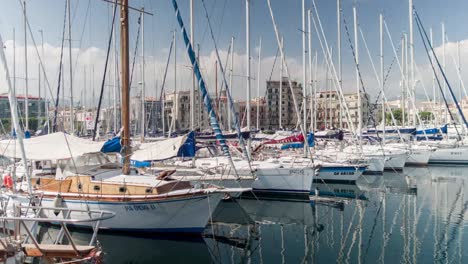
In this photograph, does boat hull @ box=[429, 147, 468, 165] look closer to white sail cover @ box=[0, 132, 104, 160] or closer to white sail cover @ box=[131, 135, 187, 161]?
white sail cover @ box=[131, 135, 187, 161]

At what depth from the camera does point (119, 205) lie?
16.4 m

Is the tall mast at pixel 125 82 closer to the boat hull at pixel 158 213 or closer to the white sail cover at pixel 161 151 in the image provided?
the white sail cover at pixel 161 151

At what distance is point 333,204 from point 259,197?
4.90 meters

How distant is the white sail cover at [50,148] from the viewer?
57.0 ft

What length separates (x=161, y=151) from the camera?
18797 mm

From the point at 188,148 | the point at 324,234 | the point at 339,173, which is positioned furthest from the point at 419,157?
the point at 188,148

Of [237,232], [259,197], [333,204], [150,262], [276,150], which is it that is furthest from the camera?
[276,150]

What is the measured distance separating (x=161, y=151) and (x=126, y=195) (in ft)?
10.1

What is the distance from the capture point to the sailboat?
16.4 metres

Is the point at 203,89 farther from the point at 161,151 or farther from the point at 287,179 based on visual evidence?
the point at 287,179

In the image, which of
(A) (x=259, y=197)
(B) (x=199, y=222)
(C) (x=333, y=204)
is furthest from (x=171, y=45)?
(B) (x=199, y=222)

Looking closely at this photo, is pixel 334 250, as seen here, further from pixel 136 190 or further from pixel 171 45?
pixel 171 45

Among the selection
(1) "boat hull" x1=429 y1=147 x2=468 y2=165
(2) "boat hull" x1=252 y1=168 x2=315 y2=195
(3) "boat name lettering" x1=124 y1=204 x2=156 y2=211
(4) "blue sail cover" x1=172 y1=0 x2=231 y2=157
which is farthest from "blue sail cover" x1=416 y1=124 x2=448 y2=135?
(3) "boat name lettering" x1=124 y1=204 x2=156 y2=211

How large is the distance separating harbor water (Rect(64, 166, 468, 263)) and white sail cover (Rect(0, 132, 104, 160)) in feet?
12.3
